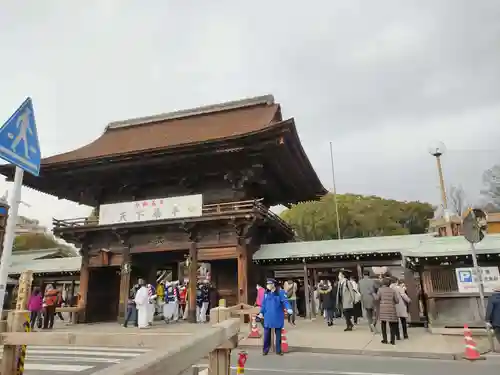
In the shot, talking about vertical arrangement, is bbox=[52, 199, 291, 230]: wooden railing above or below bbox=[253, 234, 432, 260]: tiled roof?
above

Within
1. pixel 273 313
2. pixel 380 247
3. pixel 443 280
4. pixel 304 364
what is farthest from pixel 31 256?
pixel 443 280

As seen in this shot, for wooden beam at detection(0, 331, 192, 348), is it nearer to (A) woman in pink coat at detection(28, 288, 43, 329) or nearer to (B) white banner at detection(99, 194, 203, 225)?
(B) white banner at detection(99, 194, 203, 225)

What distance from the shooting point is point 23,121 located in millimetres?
4207

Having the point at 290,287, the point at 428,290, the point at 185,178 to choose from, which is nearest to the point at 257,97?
the point at 185,178

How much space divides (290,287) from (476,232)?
24.2 feet

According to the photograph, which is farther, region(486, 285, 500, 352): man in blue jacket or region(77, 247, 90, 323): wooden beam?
region(77, 247, 90, 323): wooden beam

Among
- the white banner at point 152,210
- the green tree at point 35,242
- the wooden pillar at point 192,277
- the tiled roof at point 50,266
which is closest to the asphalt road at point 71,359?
the wooden pillar at point 192,277

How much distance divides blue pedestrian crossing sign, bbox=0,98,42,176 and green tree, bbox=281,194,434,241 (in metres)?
40.4

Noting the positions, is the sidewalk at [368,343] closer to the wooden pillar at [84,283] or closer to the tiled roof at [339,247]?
the tiled roof at [339,247]

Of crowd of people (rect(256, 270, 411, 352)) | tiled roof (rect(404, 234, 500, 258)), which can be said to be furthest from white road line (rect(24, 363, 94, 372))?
tiled roof (rect(404, 234, 500, 258))

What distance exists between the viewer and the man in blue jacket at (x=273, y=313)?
8.44 meters

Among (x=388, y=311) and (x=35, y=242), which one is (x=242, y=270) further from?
(x=35, y=242)

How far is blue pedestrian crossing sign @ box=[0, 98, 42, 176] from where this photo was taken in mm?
3906

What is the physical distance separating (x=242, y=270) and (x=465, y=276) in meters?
7.89
